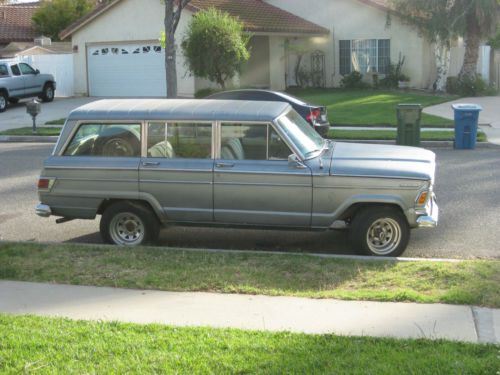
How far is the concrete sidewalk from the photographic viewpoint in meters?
5.98

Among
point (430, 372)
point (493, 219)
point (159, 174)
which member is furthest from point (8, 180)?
point (430, 372)

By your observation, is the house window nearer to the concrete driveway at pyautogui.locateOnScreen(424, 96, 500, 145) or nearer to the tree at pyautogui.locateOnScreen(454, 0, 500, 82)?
the tree at pyautogui.locateOnScreen(454, 0, 500, 82)

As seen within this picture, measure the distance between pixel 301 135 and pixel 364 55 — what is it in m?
24.5

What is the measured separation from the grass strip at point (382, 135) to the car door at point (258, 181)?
403 inches

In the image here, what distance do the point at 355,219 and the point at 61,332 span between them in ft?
12.1

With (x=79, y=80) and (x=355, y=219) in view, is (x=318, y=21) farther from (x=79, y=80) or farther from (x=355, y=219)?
(x=355, y=219)

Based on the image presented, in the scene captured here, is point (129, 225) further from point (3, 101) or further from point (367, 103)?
point (3, 101)

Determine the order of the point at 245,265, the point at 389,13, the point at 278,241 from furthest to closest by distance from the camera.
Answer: the point at 389,13 < the point at 278,241 < the point at 245,265

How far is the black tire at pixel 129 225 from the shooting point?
8.87 meters

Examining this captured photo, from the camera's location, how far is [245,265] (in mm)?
7871

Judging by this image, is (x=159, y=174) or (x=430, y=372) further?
(x=159, y=174)

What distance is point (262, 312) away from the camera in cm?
649

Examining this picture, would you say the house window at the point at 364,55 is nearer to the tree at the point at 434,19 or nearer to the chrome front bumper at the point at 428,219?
the tree at the point at 434,19

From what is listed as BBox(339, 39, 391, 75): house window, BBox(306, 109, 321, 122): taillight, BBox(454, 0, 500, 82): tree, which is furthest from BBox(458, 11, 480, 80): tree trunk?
BBox(306, 109, 321, 122): taillight
